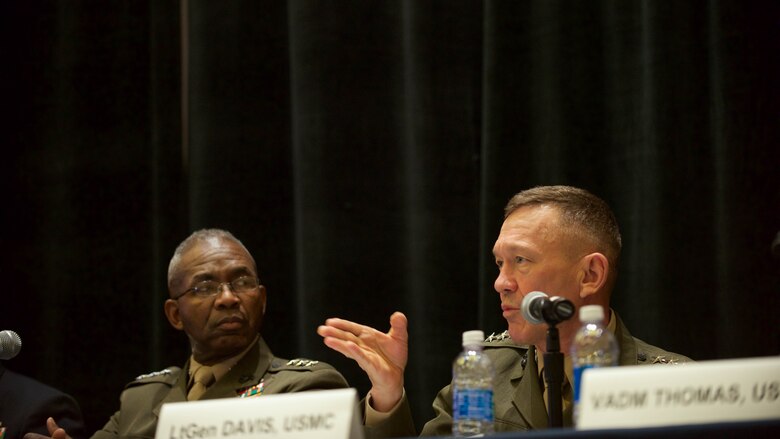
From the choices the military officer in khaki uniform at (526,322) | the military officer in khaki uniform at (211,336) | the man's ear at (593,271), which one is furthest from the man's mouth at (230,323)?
the man's ear at (593,271)

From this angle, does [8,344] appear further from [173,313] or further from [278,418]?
[173,313]

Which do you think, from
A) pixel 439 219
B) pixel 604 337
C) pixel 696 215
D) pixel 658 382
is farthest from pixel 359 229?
pixel 658 382

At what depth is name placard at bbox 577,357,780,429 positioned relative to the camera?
65.2 inches

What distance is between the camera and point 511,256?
2.76 meters

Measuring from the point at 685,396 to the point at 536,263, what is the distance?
1080mm

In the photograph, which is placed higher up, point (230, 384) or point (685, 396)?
point (685, 396)

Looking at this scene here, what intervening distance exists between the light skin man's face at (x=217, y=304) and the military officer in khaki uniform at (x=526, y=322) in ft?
2.64

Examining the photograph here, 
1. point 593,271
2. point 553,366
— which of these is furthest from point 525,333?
point 553,366

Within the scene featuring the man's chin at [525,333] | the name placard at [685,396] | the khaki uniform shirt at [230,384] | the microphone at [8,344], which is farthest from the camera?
the khaki uniform shirt at [230,384]

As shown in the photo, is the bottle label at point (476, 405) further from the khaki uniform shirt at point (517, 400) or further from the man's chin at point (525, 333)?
the man's chin at point (525, 333)

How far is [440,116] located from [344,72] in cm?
41

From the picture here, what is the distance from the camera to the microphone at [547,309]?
2.07 m

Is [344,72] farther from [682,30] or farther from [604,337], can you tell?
[604,337]

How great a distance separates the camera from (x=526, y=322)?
264cm
